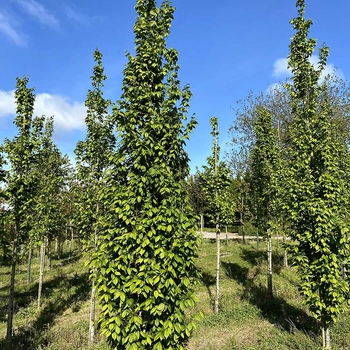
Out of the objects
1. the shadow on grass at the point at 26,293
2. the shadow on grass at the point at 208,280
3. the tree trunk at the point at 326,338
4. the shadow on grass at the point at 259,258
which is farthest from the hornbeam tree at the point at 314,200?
the shadow on grass at the point at 26,293

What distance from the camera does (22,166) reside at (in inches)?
403

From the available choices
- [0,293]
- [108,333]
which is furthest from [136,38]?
[0,293]

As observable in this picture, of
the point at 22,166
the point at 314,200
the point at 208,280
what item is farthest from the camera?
the point at 208,280

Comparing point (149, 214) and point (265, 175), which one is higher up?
point (265, 175)

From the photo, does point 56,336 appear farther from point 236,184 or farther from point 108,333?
point 236,184

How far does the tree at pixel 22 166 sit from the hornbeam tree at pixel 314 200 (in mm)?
8480

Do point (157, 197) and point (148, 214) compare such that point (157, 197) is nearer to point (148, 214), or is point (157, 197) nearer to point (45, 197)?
point (148, 214)

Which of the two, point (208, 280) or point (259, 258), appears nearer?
point (208, 280)

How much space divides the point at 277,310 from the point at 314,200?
5.47 meters

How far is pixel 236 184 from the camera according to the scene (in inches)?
1083

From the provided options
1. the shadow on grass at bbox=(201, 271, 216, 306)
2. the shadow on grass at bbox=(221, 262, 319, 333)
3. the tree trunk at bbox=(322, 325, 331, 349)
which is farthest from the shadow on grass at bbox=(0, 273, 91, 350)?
the tree trunk at bbox=(322, 325, 331, 349)

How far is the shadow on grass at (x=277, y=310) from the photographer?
9.15 m

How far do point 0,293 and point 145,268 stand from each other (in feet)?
49.0

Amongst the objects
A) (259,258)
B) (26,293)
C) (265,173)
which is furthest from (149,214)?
(259,258)
